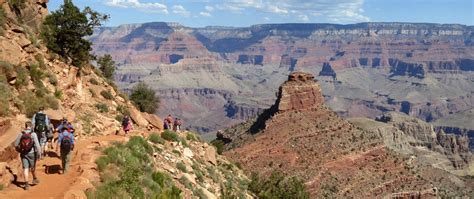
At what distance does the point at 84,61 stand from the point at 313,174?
43.7 meters

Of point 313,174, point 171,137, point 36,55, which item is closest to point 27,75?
point 36,55

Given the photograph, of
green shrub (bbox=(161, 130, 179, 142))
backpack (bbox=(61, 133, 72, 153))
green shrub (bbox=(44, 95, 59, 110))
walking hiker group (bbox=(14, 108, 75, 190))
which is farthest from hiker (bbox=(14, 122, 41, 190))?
green shrub (bbox=(161, 130, 179, 142))

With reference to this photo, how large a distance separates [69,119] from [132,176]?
39.2ft

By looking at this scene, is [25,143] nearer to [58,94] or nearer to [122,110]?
[58,94]

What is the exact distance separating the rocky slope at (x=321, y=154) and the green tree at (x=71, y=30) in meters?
39.5

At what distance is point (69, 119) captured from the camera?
107 ft

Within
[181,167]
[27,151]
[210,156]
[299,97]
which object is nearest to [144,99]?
[210,156]

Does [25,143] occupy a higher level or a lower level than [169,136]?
higher

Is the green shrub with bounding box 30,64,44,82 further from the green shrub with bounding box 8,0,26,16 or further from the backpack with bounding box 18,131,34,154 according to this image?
the backpack with bounding box 18,131,34,154

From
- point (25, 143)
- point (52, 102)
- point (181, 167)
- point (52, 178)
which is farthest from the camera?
point (52, 102)

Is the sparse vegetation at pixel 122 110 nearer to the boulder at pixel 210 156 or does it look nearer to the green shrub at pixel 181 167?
the boulder at pixel 210 156

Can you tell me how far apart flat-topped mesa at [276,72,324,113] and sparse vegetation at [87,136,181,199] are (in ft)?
225

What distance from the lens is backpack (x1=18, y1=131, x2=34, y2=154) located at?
20.9 m

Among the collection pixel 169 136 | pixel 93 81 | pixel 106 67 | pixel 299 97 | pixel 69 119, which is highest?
pixel 93 81
